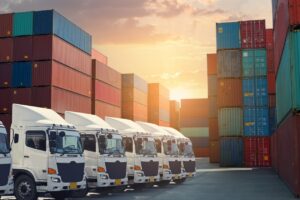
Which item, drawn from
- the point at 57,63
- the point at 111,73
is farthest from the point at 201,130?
the point at 57,63

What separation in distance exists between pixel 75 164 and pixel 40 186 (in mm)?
1455

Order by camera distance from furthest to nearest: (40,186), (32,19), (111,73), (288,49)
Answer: (111,73)
(32,19)
(288,49)
(40,186)

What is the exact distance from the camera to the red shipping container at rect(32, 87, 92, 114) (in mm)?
30797

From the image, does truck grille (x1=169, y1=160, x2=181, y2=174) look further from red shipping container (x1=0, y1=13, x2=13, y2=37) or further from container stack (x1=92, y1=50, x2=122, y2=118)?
container stack (x1=92, y1=50, x2=122, y2=118)

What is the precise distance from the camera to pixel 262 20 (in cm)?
4347

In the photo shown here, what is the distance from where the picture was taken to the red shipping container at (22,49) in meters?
32.0

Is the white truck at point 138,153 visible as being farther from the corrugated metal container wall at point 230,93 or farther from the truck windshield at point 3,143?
the corrugated metal container wall at point 230,93

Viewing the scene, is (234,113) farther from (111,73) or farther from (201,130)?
(201,130)

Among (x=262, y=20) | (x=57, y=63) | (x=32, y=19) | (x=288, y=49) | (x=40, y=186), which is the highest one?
(x=262, y=20)

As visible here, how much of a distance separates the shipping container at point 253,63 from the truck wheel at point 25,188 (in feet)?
104

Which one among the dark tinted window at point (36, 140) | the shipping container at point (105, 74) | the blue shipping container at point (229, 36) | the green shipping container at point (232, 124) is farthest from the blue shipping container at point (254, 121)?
the dark tinted window at point (36, 140)

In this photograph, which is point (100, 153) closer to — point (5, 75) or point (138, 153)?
point (138, 153)

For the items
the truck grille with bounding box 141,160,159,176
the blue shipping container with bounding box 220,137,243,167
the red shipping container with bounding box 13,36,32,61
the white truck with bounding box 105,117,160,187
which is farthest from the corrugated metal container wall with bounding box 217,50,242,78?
the truck grille with bounding box 141,160,159,176

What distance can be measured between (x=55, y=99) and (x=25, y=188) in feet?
55.0
